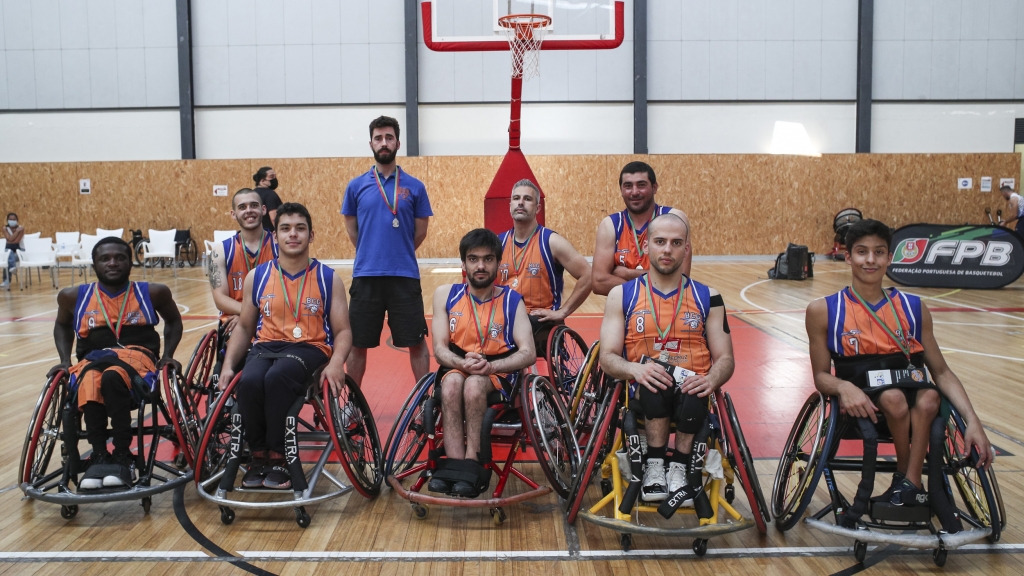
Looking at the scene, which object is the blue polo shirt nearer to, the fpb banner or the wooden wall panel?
the fpb banner

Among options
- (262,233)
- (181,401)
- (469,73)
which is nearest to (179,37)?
(469,73)

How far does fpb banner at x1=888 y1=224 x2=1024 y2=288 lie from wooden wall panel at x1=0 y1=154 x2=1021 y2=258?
14.1ft

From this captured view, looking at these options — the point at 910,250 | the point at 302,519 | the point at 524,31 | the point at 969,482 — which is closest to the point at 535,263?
the point at 302,519

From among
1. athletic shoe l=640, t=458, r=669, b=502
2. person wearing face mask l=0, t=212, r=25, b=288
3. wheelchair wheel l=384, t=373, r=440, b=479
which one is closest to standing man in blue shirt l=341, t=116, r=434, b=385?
wheelchair wheel l=384, t=373, r=440, b=479

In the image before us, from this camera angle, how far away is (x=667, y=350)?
9.39 ft

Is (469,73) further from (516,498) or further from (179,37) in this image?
(516,498)

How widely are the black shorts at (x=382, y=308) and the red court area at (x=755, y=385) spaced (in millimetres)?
528

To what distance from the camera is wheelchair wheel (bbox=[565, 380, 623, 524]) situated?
272 centimetres

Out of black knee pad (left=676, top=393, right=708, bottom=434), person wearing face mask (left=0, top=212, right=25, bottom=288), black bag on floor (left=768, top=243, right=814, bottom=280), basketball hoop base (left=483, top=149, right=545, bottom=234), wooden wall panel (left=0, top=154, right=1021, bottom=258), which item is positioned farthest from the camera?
wooden wall panel (left=0, top=154, right=1021, bottom=258)

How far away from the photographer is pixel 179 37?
560 inches

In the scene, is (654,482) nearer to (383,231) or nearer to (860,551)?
(860,551)

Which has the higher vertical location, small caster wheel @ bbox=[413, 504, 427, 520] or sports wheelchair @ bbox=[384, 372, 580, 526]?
sports wheelchair @ bbox=[384, 372, 580, 526]

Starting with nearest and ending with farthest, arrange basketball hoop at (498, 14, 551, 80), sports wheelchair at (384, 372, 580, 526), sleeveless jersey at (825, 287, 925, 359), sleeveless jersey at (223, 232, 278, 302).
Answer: sleeveless jersey at (825, 287, 925, 359), sports wheelchair at (384, 372, 580, 526), sleeveless jersey at (223, 232, 278, 302), basketball hoop at (498, 14, 551, 80)

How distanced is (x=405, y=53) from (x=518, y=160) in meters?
6.62
